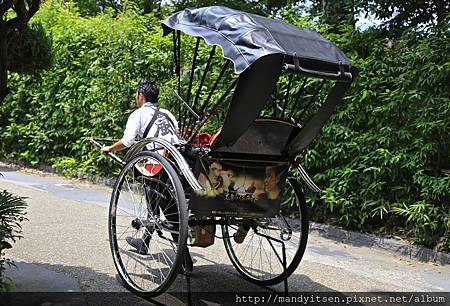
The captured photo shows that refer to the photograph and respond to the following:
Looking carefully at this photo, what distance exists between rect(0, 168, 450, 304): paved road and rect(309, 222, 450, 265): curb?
8 cm

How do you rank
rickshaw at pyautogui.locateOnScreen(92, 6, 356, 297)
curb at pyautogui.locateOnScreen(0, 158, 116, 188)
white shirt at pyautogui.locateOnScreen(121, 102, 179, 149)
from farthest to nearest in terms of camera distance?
curb at pyautogui.locateOnScreen(0, 158, 116, 188) < white shirt at pyautogui.locateOnScreen(121, 102, 179, 149) < rickshaw at pyautogui.locateOnScreen(92, 6, 356, 297)

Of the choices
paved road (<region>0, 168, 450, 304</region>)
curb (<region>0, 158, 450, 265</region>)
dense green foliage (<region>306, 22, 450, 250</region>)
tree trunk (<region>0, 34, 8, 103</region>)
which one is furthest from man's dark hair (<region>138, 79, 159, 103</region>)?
curb (<region>0, 158, 450, 265</region>)

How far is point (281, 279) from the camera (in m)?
4.78

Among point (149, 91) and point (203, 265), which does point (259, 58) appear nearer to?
point (149, 91)

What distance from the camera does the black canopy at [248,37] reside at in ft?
12.1

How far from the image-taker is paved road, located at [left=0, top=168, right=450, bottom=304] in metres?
4.82

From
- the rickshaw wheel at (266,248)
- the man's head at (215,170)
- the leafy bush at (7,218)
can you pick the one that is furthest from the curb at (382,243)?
the leafy bush at (7,218)

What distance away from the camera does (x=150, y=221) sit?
15.2 feet

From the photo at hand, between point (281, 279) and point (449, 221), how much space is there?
2.34m

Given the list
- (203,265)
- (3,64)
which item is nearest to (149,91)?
(3,64)

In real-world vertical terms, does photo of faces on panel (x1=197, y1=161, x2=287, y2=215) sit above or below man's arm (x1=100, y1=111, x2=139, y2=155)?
→ below

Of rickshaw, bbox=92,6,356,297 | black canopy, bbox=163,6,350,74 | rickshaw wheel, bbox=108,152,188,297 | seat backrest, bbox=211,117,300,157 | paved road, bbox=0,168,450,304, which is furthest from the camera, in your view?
paved road, bbox=0,168,450,304

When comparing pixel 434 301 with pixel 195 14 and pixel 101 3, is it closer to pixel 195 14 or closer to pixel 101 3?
pixel 195 14

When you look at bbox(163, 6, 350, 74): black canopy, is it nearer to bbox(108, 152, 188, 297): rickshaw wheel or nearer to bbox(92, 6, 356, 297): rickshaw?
bbox(92, 6, 356, 297): rickshaw
